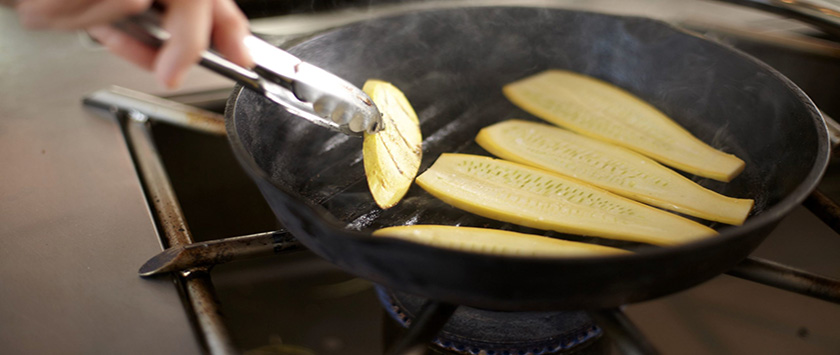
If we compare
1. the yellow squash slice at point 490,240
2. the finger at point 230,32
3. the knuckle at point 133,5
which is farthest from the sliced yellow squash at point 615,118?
the knuckle at point 133,5

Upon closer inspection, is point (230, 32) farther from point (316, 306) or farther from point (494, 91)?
point (494, 91)

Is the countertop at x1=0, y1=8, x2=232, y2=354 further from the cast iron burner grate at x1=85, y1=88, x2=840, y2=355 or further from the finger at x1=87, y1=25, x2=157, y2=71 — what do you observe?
the finger at x1=87, y1=25, x2=157, y2=71

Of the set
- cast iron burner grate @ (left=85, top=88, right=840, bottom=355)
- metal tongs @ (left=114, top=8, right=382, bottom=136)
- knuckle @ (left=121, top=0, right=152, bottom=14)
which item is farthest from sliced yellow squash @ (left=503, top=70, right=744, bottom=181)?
knuckle @ (left=121, top=0, right=152, bottom=14)

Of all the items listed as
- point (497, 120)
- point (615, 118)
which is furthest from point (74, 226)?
point (615, 118)

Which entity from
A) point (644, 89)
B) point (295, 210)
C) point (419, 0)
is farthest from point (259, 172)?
point (419, 0)

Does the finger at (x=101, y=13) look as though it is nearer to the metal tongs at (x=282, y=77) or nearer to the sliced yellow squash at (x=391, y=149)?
the metal tongs at (x=282, y=77)

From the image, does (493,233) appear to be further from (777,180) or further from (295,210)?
(777,180)
